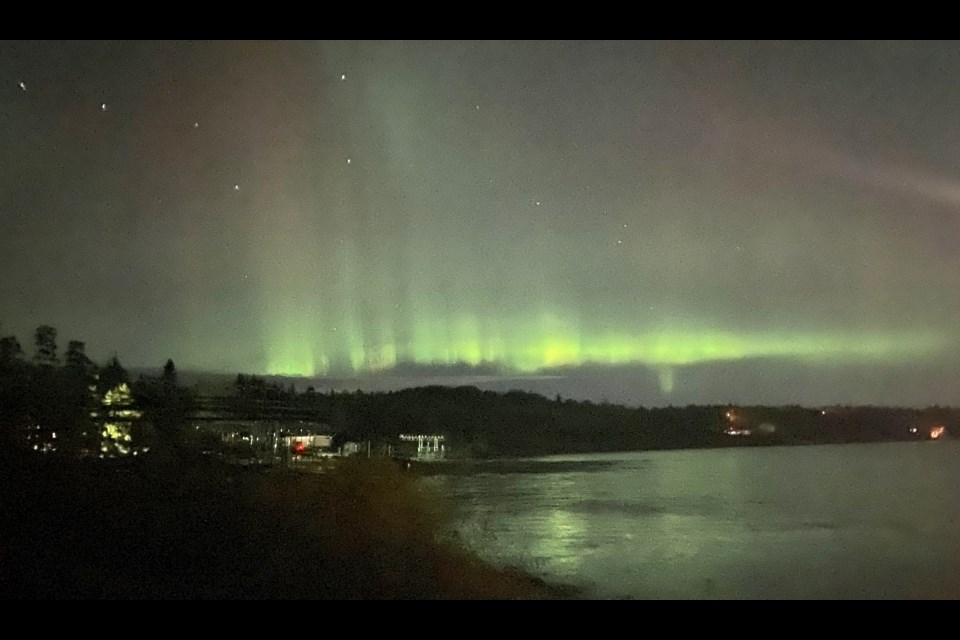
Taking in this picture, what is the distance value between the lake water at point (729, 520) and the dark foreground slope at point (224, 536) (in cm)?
48

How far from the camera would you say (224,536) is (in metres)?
6.52

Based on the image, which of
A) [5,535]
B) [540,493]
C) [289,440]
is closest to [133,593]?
[5,535]

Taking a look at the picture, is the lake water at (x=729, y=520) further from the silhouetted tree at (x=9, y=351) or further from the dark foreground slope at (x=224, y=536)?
the silhouetted tree at (x=9, y=351)

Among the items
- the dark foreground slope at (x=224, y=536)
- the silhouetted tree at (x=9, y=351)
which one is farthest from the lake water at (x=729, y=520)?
the silhouetted tree at (x=9, y=351)

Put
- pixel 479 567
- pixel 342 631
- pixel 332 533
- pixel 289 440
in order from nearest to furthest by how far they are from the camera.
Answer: pixel 342 631, pixel 479 567, pixel 332 533, pixel 289 440

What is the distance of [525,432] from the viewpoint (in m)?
7.70

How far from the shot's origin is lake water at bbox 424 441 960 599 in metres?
5.74

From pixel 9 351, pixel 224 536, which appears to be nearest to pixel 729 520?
pixel 224 536

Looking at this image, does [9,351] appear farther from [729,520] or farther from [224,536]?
[729,520]

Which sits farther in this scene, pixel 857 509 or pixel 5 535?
pixel 857 509

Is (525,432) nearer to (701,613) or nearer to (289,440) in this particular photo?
(289,440)

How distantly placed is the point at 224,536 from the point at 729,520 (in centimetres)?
396

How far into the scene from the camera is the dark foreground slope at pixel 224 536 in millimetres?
5777
